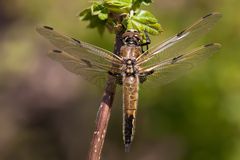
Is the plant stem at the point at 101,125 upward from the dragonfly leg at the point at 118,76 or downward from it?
downward

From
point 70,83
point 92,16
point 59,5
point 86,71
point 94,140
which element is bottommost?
point 94,140

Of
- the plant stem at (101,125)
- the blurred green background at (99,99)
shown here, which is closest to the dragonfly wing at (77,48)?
the plant stem at (101,125)

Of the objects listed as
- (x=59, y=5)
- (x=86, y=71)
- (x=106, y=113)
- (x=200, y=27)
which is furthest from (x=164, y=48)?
(x=59, y=5)

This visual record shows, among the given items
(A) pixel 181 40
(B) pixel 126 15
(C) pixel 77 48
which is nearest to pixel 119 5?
(B) pixel 126 15

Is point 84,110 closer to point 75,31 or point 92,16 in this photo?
point 75,31

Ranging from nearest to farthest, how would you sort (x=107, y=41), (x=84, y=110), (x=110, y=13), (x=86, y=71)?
(x=110, y=13) → (x=86, y=71) → (x=107, y=41) → (x=84, y=110)

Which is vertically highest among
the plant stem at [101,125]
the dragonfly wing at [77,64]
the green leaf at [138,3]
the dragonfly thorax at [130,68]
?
the green leaf at [138,3]

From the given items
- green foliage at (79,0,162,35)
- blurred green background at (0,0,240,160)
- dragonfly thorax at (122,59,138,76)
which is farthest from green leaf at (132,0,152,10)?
blurred green background at (0,0,240,160)

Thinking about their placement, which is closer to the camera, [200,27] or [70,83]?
[200,27]

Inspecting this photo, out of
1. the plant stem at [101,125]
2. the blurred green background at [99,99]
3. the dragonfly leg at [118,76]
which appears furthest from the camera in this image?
the blurred green background at [99,99]

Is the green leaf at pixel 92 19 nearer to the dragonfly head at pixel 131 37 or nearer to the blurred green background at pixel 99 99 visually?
the dragonfly head at pixel 131 37
